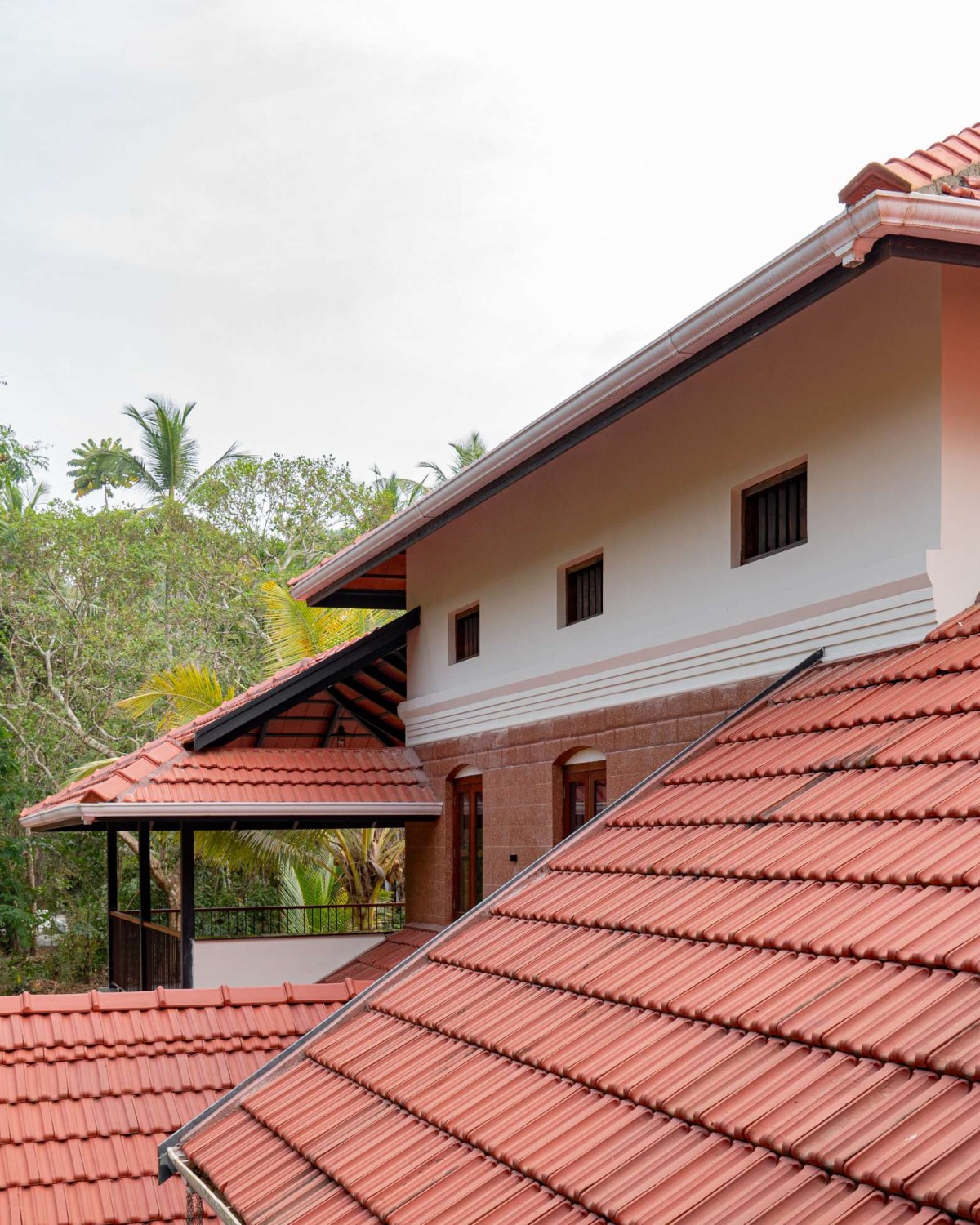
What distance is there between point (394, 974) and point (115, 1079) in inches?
99.0

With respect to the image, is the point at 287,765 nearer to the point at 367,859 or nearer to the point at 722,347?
the point at 722,347

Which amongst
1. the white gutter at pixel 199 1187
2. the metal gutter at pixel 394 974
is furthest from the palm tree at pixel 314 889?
the white gutter at pixel 199 1187

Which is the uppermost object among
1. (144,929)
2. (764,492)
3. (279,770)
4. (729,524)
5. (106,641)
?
(106,641)

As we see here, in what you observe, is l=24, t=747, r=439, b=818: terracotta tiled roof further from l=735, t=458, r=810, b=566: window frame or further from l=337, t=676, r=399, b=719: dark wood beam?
l=735, t=458, r=810, b=566: window frame

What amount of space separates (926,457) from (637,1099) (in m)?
3.50

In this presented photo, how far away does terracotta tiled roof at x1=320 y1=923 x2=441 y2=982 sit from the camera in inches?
477

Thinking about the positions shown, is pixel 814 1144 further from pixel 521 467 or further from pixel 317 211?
pixel 317 211

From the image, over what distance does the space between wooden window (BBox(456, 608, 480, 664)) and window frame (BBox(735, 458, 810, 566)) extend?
4179mm

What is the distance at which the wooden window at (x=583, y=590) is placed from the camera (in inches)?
367

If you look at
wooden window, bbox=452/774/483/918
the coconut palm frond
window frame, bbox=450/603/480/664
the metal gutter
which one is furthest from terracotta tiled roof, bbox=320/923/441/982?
the coconut palm frond

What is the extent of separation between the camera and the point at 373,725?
1389 centimetres

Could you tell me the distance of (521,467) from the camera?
28.0 ft

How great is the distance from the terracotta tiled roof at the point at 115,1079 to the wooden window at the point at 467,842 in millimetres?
2870

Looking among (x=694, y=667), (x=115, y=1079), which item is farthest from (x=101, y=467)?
(x=694, y=667)
